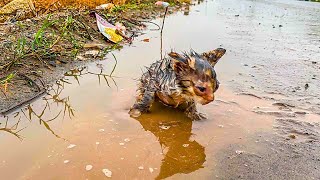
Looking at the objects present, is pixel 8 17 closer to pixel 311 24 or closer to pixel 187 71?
pixel 187 71

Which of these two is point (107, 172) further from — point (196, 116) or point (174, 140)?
point (196, 116)

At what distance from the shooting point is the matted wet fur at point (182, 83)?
→ 128 inches

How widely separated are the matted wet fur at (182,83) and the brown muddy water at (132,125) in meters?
0.15

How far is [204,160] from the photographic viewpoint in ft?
9.89

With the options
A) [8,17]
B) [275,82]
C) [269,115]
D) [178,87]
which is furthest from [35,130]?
[8,17]

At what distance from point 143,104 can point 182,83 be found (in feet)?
2.25

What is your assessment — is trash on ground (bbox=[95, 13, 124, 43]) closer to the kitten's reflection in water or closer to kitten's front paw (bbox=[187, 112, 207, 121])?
the kitten's reflection in water

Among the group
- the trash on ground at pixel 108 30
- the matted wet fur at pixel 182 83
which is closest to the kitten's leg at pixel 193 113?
the matted wet fur at pixel 182 83

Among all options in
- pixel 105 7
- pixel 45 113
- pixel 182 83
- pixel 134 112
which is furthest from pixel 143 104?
pixel 105 7

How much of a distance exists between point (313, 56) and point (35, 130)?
604 centimetres

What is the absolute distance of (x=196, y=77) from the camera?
3.26 metres

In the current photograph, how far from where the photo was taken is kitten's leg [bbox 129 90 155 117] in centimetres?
388

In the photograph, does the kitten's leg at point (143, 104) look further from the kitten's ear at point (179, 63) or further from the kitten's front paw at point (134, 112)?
the kitten's ear at point (179, 63)

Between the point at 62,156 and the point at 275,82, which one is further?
the point at 275,82
